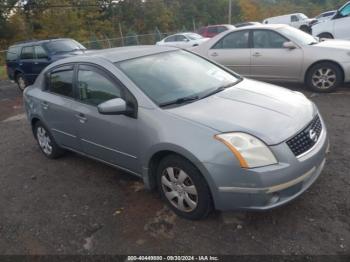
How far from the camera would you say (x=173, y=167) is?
3.00 m

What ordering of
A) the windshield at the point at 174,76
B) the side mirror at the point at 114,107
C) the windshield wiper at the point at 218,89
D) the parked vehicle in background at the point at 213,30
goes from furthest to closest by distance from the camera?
the parked vehicle in background at the point at 213,30 → the windshield wiper at the point at 218,89 → the windshield at the point at 174,76 → the side mirror at the point at 114,107

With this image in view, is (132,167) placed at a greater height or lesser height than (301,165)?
lesser

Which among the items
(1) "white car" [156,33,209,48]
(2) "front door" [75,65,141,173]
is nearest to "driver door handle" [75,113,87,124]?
(2) "front door" [75,65,141,173]

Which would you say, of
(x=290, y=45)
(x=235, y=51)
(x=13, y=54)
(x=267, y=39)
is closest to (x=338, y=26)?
(x=267, y=39)

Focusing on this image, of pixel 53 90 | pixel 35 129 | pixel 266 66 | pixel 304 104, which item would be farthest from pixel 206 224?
pixel 266 66

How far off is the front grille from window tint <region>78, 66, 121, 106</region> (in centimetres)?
178

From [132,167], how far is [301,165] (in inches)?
66.7

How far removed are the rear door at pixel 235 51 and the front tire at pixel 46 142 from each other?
14.9ft

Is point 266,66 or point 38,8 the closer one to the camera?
point 266,66

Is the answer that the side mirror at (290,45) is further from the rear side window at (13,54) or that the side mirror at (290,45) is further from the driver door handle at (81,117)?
the rear side window at (13,54)

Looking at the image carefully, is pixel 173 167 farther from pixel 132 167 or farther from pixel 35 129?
pixel 35 129

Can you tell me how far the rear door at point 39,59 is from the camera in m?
10.5

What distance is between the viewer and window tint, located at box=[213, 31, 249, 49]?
24.5 ft

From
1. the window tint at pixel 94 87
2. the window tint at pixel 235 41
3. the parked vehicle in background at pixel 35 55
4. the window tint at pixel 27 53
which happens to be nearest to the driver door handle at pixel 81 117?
the window tint at pixel 94 87
